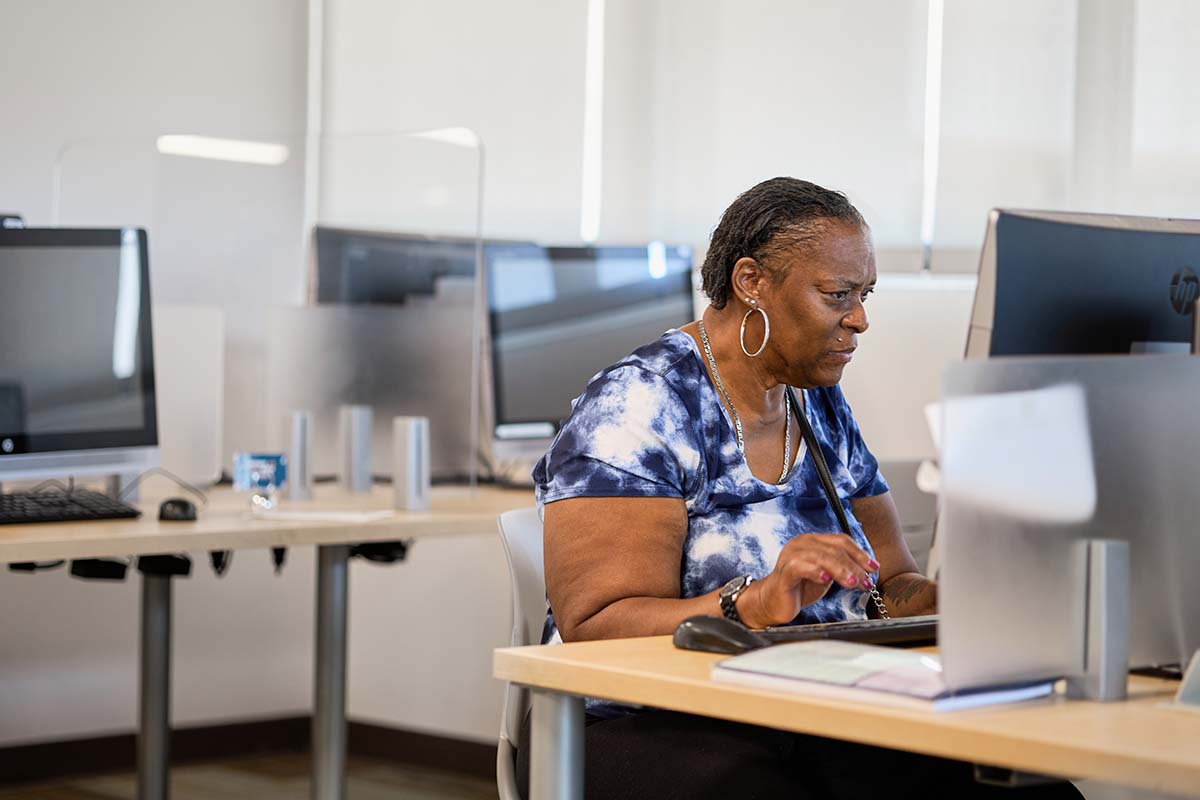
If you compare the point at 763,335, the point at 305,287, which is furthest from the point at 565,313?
the point at 763,335

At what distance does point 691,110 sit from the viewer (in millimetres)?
3750

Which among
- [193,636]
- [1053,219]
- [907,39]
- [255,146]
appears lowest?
[193,636]

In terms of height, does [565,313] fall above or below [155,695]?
above

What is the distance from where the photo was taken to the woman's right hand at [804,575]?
1456 millimetres

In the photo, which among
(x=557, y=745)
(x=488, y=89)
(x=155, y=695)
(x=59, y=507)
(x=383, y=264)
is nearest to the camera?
(x=557, y=745)

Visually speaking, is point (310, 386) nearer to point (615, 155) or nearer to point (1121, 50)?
point (615, 155)

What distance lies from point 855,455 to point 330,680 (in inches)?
57.8

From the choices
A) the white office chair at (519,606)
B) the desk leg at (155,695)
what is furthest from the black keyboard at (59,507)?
the white office chair at (519,606)

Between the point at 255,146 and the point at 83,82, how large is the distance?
628 millimetres

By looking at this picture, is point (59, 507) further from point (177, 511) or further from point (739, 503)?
point (739, 503)

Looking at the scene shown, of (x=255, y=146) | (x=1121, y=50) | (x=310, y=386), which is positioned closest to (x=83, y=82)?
(x=255, y=146)

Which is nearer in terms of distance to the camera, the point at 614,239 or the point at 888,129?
the point at 888,129

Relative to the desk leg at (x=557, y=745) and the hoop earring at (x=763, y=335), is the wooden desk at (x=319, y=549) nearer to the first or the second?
the hoop earring at (x=763, y=335)

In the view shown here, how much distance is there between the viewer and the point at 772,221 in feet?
6.19
